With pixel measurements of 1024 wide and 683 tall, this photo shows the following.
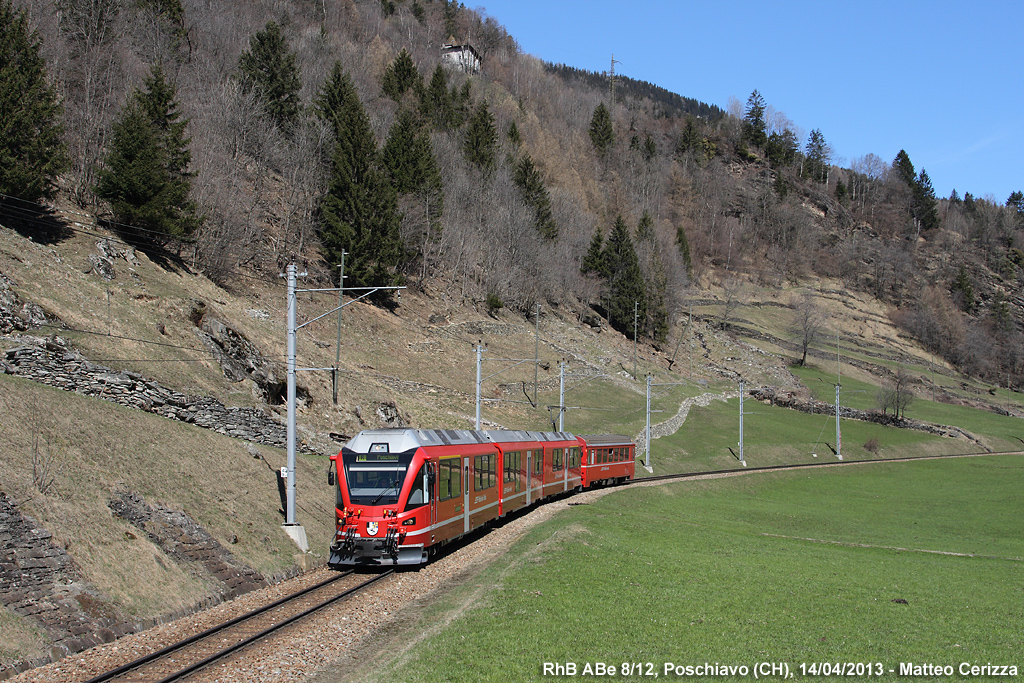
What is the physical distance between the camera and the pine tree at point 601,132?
146m

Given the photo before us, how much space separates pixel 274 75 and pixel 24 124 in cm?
4471

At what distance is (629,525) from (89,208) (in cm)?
3485

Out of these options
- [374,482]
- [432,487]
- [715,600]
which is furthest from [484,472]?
[715,600]

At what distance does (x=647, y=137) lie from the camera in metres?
168

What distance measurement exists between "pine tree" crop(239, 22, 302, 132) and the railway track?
6607cm

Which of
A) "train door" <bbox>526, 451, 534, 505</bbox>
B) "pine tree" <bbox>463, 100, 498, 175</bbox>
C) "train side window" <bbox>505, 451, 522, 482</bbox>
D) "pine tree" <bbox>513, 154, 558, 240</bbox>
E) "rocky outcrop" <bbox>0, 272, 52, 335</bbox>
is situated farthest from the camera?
"pine tree" <bbox>513, 154, 558, 240</bbox>

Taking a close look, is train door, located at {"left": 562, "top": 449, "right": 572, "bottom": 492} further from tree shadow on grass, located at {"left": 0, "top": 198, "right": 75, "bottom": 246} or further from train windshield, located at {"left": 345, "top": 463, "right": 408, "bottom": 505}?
tree shadow on grass, located at {"left": 0, "top": 198, "right": 75, "bottom": 246}

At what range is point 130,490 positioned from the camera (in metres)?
16.3

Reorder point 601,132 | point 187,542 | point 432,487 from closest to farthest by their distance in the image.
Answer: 1. point 187,542
2. point 432,487
3. point 601,132

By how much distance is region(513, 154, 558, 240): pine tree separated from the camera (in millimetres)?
96500

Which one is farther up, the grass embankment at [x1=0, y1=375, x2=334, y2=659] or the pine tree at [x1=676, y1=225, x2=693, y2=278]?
the pine tree at [x1=676, y1=225, x2=693, y2=278]

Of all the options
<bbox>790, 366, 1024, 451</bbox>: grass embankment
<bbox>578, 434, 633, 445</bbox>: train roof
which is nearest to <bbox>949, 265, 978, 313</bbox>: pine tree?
→ <bbox>790, 366, 1024, 451</bbox>: grass embankment

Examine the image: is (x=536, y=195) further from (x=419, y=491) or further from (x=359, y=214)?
(x=419, y=491)

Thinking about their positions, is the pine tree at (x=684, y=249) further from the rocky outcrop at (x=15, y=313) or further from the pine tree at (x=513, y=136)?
the rocky outcrop at (x=15, y=313)
